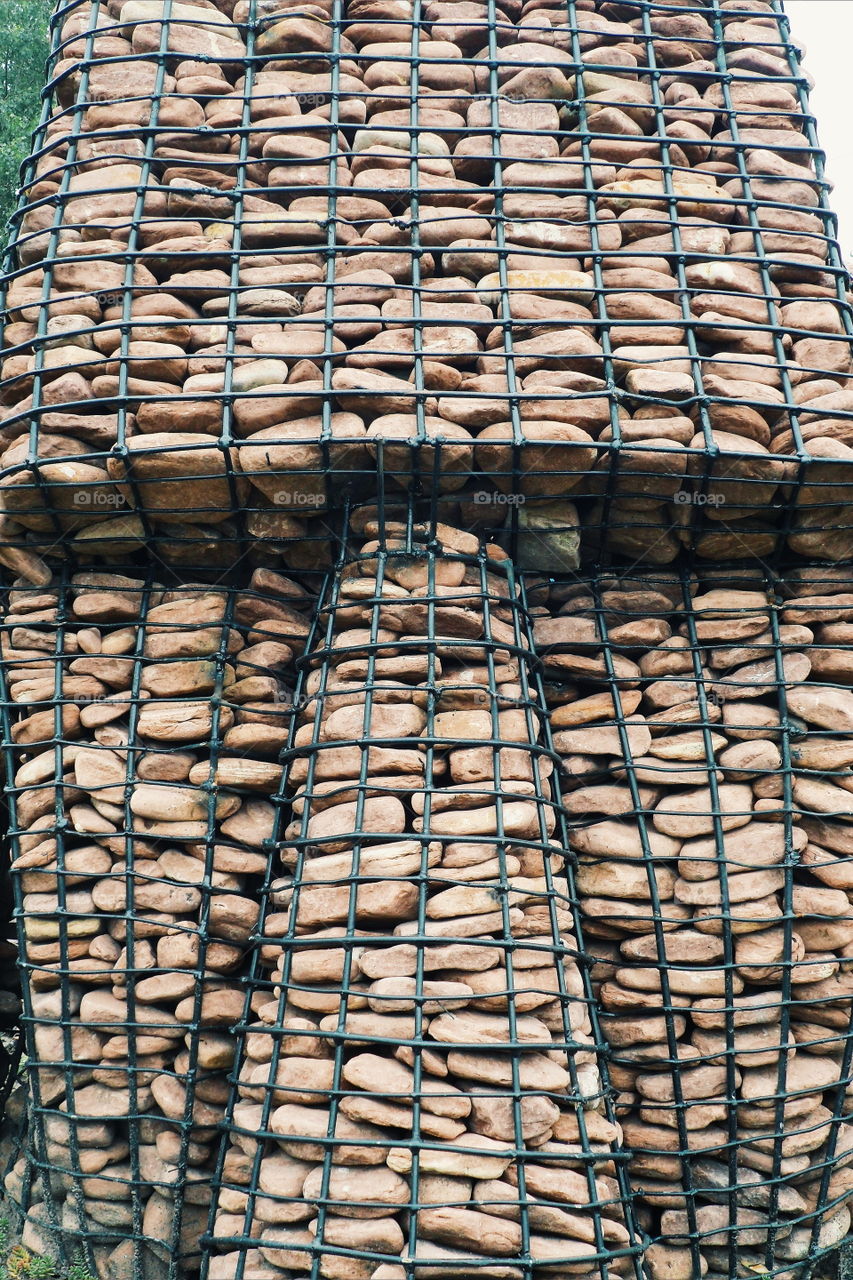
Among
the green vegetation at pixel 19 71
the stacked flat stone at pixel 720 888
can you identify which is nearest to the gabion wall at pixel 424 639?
the stacked flat stone at pixel 720 888

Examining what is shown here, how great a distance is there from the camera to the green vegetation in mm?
7859

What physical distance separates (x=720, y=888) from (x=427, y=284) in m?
2.58

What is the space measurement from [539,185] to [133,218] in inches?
65.9

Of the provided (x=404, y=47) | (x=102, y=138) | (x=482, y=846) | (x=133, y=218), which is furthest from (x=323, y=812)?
(x=404, y=47)

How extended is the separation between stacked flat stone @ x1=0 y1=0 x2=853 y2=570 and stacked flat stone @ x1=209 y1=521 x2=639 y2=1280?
56 centimetres

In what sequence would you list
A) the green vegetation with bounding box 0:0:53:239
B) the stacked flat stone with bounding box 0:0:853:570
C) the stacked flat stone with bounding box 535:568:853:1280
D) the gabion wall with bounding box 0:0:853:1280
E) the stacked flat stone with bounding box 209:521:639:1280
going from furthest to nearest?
the green vegetation with bounding box 0:0:53:239 < the stacked flat stone with bounding box 0:0:853:570 < the stacked flat stone with bounding box 535:568:853:1280 < the gabion wall with bounding box 0:0:853:1280 < the stacked flat stone with bounding box 209:521:639:1280

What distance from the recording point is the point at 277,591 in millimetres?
3611

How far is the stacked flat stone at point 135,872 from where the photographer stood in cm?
317

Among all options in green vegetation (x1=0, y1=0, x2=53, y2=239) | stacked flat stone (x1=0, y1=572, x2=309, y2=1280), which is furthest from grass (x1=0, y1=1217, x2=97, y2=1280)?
green vegetation (x1=0, y1=0, x2=53, y2=239)

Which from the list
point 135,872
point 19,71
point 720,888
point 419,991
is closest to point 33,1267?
point 135,872

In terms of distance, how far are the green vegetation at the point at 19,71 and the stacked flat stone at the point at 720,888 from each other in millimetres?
7358

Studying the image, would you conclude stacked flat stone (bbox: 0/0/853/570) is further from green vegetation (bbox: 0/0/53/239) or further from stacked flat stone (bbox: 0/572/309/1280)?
green vegetation (bbox: 0/0/53/239)

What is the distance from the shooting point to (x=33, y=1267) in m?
3.29

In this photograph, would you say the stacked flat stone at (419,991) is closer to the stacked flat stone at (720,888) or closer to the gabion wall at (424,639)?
the gabion wall at (424,639)
